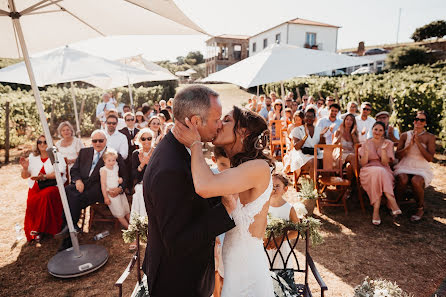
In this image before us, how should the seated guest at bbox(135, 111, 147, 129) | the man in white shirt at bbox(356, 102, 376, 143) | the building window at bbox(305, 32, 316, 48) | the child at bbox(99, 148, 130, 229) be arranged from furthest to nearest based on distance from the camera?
the building window at bbox(305, 32, 316, 48)
the seated guest at bbox(135, 111, 147, 129)
the man in white shirt at bbox(356, 102, 376, 143)
the child at bbox(99, 148, 130, 229)

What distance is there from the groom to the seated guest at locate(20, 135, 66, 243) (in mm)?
3988

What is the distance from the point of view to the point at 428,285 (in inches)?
145

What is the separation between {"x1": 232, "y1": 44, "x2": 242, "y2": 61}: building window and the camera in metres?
50.3

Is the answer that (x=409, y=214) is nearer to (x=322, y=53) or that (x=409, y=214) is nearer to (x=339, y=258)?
(x=339, y=258)

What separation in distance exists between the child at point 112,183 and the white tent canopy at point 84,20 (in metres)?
2.06

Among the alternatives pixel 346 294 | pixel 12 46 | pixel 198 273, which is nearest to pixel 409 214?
pixel 346 294

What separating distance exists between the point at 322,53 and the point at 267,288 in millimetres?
6163

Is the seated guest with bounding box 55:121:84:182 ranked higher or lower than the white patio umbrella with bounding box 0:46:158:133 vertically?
lower

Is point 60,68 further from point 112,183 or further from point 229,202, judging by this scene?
point 229,202

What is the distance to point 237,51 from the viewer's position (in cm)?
5075

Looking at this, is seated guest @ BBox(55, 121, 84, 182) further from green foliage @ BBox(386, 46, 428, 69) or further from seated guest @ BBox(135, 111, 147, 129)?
green foliage @ BBox(386, 46, 428, 69)

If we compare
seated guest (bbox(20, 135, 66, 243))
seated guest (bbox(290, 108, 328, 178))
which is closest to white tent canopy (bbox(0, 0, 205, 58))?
seated guest (bbox(20, 135, 66, 243))

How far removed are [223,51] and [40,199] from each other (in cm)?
4892

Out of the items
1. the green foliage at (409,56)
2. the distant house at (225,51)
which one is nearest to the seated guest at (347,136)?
the green foliage at (409,56)
